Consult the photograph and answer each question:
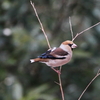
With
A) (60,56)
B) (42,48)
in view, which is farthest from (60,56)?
(42,48)

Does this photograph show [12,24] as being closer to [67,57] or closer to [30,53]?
[30,53]

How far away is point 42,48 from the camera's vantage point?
254 centimetres

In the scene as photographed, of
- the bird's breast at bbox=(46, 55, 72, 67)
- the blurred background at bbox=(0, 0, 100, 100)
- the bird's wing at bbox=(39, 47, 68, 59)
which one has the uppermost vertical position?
the blurred background at bbox=(0, 0, 100, 100)

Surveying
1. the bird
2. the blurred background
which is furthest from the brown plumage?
the blurred background

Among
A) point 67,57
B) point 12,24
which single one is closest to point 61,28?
point 12,24

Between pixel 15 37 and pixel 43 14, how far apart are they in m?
0.45

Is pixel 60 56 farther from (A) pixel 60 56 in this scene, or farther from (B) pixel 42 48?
(B) pixel 42 48

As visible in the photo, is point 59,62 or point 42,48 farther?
point 42,48

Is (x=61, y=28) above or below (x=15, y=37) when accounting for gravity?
above

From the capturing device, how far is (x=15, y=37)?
249 cm

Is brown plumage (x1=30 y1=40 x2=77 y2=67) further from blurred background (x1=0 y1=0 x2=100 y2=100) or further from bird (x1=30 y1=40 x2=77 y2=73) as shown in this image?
blurred background (x1=0 y1=0 x2=100 y2=100)

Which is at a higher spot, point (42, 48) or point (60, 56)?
point (42, 48)

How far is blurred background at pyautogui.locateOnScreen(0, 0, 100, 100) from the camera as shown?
252cm

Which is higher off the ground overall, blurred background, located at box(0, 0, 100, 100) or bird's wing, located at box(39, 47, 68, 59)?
blurred background, located at box(0, 0, 100, 100)
